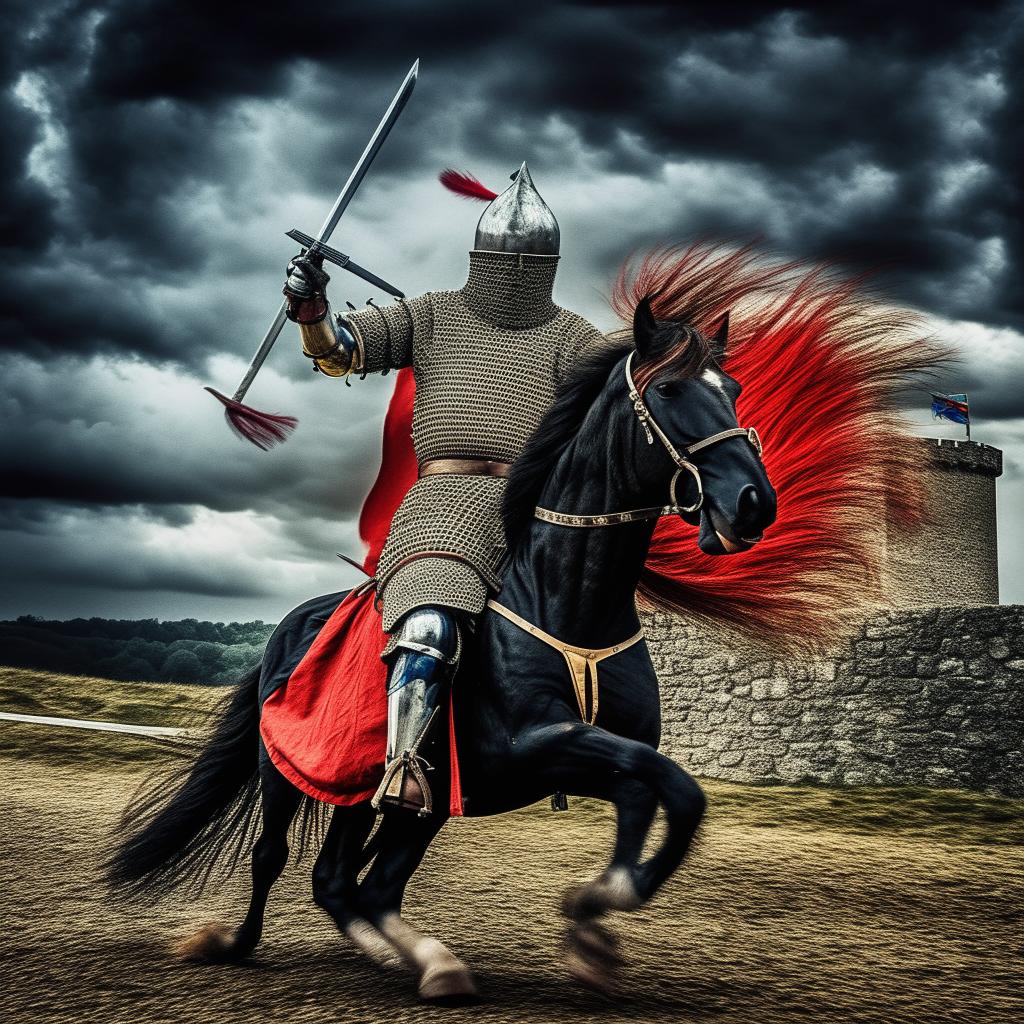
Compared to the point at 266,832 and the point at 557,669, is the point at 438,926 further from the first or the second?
the point at 557,669

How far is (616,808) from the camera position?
2920 millimetres

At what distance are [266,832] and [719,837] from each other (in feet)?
14.6

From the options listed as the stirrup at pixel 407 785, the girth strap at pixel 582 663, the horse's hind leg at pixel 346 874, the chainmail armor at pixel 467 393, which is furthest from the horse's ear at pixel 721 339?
the horse's hind leg at pixel 346 874

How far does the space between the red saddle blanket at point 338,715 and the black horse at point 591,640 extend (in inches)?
8.2

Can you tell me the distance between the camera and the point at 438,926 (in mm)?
4520

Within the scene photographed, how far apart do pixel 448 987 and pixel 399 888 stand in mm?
447

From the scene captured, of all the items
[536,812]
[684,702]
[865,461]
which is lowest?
[536,812]

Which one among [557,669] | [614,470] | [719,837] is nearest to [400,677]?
[557,669]

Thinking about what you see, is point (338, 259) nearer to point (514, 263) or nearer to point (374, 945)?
point (514, 263)

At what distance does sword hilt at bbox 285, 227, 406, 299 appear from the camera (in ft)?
12.0

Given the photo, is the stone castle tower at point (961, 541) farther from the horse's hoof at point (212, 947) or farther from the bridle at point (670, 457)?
the bridle at point (670, 457)

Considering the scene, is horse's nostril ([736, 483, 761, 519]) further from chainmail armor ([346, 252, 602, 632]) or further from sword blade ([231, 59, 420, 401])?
sword blade ([231, 59, 420, 401])

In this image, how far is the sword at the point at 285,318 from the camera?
3854 mm

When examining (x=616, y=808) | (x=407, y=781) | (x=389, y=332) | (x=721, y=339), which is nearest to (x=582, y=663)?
(x=616, y=808)
